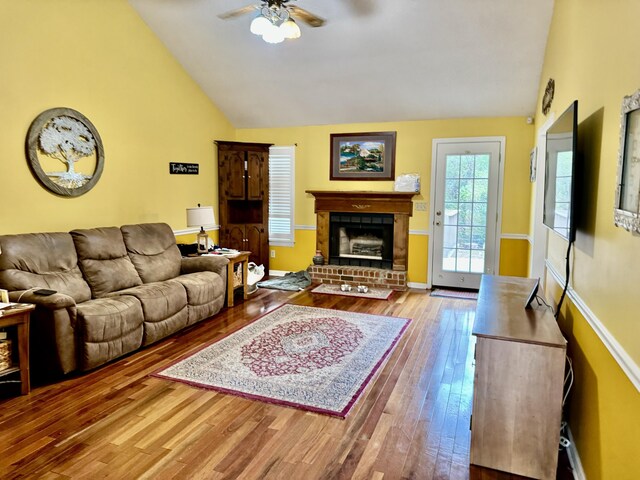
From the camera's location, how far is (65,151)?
4125 millimetres

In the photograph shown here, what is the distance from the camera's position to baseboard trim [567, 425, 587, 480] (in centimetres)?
211

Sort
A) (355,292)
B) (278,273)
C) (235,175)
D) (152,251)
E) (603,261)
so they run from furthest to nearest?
1. (278,273)
2. (235,175)
3. (355,292)
4. (152,251)
5. (603,261)

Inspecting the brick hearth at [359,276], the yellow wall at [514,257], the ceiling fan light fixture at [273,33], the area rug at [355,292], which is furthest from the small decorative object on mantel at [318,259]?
the ceiling fan light fixture at [273,33]

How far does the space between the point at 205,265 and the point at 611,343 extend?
13.0ft

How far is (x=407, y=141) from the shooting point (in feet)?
20.2

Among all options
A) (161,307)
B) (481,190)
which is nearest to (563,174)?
(161,307)

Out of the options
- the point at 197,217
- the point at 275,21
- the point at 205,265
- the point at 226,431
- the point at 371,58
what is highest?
the point at 371,58

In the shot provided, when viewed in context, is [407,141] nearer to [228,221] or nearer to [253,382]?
[228,221]

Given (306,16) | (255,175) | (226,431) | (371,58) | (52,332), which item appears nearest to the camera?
(226,431)

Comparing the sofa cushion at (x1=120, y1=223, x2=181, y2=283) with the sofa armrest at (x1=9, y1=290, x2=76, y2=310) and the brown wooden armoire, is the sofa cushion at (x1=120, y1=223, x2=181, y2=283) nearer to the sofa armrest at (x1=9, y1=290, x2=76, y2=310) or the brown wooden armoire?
the sofa armrest at (x1=9, y1=290, x2=76, y2=310)

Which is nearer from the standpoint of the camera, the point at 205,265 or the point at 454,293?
the point at 205,265

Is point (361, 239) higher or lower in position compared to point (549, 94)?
lower

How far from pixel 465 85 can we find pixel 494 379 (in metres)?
4.08

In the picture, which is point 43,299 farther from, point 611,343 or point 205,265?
point 611,343
